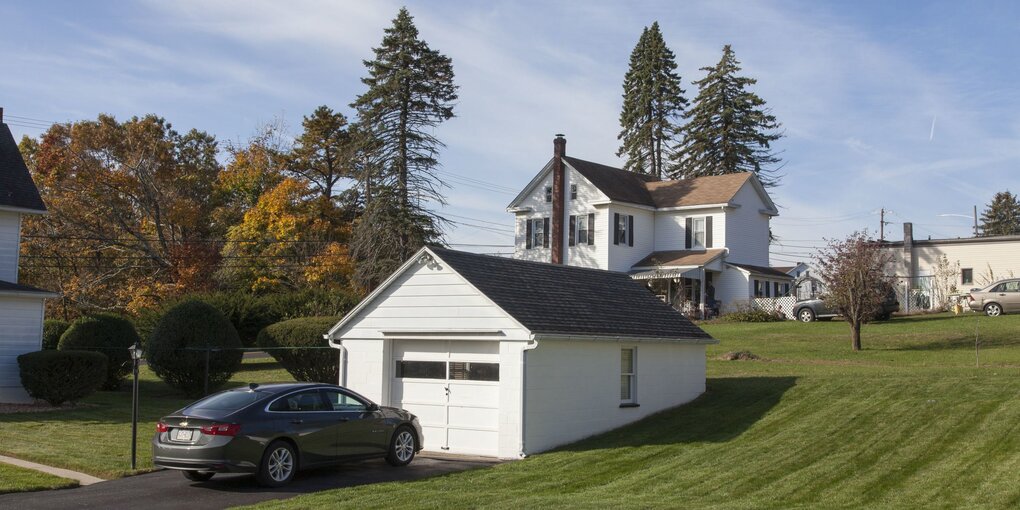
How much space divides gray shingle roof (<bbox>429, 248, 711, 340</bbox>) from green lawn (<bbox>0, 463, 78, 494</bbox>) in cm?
805

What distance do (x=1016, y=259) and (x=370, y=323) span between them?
39.9 m

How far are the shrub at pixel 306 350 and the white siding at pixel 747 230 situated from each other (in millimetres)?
24999

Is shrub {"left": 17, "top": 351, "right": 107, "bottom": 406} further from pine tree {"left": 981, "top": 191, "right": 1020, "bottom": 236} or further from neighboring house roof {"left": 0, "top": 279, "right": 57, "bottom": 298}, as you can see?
pine tree {"left": 981, "top": 191, "right": 1020, "bottom": 236}

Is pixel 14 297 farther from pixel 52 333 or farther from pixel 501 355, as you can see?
pixel 501 355

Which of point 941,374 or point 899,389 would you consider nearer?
point 899,389

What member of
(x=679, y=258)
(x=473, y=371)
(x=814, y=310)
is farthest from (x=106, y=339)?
(x=679, y=258)

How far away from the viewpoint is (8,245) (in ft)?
91.1

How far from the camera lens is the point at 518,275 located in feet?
67.4

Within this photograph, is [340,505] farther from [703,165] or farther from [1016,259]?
[703,165]

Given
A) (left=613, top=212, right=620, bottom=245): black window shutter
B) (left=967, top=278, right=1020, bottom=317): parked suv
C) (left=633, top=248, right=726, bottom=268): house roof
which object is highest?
(left=613, top=212, right=620, bottom=245): black window shutter

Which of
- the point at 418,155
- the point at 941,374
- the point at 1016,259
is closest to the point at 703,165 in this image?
the point at 1016,259

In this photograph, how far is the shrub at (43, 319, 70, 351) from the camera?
3086 cm

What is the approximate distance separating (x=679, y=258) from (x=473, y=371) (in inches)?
1190

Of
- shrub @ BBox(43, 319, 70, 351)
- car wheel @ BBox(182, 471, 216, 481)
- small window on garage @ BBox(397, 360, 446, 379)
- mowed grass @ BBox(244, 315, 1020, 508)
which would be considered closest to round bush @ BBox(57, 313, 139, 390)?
shrub @ BBox(43, 319, 70, 351)
